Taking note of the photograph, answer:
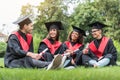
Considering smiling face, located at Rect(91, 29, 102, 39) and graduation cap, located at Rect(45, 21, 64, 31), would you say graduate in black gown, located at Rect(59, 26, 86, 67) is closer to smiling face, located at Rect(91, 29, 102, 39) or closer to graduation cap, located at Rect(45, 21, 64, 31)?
smiling face, located at Rect(91, 29, 102, 39)

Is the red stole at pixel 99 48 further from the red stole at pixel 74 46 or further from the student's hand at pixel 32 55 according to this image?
the student's hand at pixel 32 55

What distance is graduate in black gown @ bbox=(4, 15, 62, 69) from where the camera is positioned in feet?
32.3

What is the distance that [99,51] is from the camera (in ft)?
39.7

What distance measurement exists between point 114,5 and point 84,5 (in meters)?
2.84

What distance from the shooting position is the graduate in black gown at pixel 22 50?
32.3ft

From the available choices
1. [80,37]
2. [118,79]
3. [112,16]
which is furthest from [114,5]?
[118,79]

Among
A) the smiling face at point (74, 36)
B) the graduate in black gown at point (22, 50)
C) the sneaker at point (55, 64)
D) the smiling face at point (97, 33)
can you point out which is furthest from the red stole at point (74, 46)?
the sneaker at point (55, 64)

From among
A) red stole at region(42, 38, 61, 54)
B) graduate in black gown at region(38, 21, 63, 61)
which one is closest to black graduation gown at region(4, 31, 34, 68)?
graduate in black gown at region(38, 21, 63, 61)

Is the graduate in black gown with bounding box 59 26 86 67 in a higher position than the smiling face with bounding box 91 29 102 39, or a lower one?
lower

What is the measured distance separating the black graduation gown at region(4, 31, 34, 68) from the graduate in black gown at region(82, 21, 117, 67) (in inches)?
84.1

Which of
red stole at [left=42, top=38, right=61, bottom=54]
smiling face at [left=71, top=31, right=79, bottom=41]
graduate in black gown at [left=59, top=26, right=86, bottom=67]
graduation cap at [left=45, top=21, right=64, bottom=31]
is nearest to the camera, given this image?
graduation cap at [left=45, top=21, right=64, bottom=31]

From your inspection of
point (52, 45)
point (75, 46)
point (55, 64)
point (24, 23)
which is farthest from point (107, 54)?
point (55, 64)

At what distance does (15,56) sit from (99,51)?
8.89 feet

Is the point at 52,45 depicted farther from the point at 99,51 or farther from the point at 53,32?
the point at 99,51
